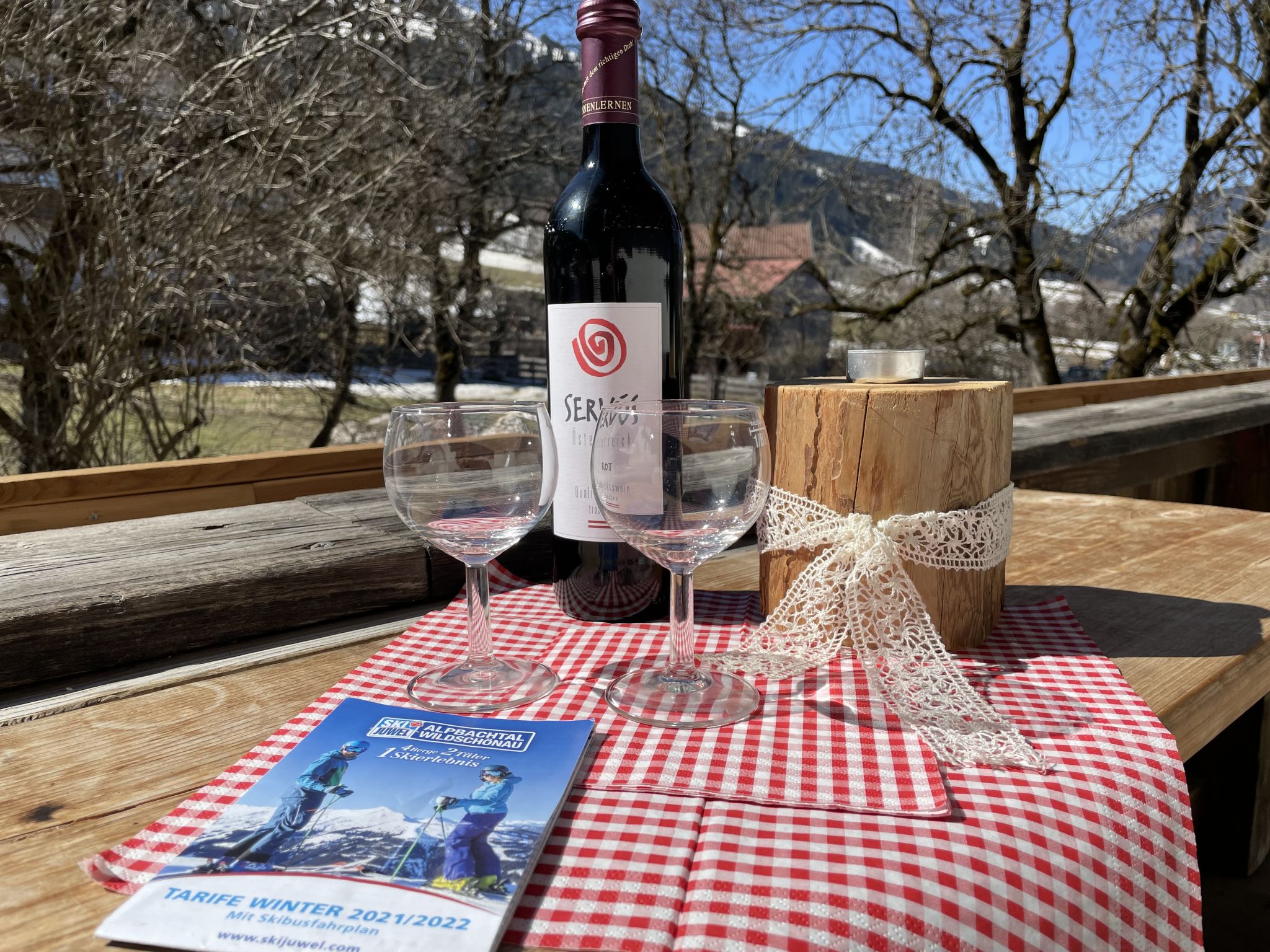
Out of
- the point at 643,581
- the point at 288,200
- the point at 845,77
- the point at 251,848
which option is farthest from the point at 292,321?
the point at 251,848

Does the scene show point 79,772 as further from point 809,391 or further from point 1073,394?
point 1073,394

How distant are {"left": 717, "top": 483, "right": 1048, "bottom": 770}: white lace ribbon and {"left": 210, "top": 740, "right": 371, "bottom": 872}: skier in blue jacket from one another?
333 mm

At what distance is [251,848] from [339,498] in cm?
73

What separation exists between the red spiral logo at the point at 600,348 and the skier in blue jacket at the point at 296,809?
1.28 ft

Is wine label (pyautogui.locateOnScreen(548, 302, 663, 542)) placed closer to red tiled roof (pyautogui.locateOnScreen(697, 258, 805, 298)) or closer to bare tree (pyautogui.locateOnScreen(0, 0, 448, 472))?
bare tree (pyautogui.locateOnScreen(0, 0, 448, 472))

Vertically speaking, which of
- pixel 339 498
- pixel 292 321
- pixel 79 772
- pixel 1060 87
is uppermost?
pixel 1060 87

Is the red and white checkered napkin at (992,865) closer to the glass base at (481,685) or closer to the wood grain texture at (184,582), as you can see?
the glass base at (481,685)

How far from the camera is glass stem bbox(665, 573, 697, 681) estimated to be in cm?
73

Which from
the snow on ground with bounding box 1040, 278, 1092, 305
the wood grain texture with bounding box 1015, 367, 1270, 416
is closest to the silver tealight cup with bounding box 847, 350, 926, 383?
the wood grain texture with bounding box 1015, 367, 1270, 416

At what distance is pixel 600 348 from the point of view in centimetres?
84

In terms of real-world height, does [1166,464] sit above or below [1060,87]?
below

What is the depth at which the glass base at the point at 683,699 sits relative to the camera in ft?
2.18

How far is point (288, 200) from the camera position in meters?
3.88

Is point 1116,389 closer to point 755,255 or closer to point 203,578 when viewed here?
point 203,578
